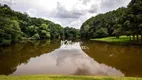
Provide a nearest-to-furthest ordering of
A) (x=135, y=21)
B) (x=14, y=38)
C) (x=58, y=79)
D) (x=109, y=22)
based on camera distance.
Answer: (x=58, y=79) < (x=135, y=21) < (x=14, y=38) < (x=109, y=22)

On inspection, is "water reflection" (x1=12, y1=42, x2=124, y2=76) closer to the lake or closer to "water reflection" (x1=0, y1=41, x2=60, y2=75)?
the lake

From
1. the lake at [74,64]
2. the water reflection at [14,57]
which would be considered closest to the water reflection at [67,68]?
the lake at [74,64]

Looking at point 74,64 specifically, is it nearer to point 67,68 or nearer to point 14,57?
point 67,68

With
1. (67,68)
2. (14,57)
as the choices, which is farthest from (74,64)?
(14,57)

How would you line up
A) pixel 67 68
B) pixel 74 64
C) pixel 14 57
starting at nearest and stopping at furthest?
pixel 67 68
pixel 74 64
pixel 14 57

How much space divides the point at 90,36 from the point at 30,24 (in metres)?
39.9

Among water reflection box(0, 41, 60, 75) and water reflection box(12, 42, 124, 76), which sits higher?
water reflection box(0, 41, 60, 75)

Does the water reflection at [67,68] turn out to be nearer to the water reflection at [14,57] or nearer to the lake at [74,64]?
the lake at [74,64]

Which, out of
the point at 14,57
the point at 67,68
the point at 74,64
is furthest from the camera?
Result: the point at 14,57

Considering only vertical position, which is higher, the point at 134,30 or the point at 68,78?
the point at 134,30

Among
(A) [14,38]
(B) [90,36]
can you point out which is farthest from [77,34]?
(A) [14,38]

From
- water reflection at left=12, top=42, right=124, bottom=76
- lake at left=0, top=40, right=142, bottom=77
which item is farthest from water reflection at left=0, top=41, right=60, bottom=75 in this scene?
water reflection at left=12, top=42, right=124, bottom=76

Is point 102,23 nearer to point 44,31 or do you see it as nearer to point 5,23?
point 44,31

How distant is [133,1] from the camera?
53.8m
